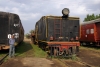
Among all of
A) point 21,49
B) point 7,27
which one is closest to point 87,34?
point 21,49

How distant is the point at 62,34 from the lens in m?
12.6

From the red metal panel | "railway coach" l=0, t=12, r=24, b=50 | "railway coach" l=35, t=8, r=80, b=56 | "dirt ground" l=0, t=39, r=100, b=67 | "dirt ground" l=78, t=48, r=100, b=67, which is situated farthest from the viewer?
the red metal panel

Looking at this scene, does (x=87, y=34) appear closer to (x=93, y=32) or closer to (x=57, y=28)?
(x=93, y=32)

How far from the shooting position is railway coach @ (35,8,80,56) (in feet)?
39.0

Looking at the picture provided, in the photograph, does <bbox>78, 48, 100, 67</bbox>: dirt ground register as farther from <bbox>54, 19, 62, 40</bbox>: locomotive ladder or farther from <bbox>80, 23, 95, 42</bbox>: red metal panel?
<bbox>80, 23, 95, 42</bbox>: red metal panel

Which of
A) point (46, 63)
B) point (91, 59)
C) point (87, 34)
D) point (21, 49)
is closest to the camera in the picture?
point (46, 63)

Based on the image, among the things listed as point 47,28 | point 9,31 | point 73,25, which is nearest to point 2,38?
point 9,31

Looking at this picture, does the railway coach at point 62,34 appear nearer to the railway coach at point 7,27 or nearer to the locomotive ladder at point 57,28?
the locomotive ladder at point 57,28

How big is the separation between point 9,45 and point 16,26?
1.54 metres

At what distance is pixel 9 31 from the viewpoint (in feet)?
41.7

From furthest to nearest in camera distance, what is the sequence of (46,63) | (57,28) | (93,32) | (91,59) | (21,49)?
(93,32) < (21,49) < (57,28) < (91,59) < (46,63)

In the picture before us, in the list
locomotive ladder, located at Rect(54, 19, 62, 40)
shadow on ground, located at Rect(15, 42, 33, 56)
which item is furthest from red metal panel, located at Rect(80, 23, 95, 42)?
locomotive ladder, located at Rect(54, 19, 62, 40)

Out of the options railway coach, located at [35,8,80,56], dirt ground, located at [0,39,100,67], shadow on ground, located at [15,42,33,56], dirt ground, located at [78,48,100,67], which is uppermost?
railway coach, located at [35,8,80,56]

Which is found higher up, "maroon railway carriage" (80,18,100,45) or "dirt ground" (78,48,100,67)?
"maroon railway carriage" (80,18,100,45)
